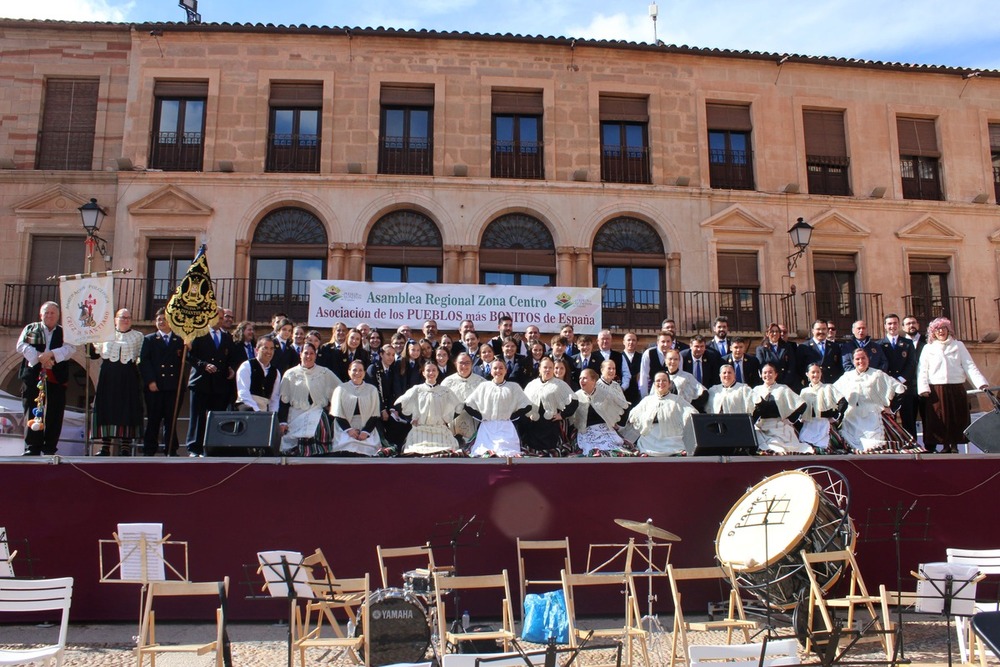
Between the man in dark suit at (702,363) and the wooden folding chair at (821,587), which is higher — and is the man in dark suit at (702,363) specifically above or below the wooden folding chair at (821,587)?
above

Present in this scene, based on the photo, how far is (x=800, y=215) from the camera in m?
16.9

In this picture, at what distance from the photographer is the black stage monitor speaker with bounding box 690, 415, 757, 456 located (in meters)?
7.91

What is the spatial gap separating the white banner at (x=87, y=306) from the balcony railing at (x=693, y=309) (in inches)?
391

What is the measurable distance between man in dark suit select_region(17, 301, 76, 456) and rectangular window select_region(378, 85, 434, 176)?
8558 mm

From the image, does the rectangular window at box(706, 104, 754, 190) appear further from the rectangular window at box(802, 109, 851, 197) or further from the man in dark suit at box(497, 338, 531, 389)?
the man in dark suit at box(497, 338, 531, 389)

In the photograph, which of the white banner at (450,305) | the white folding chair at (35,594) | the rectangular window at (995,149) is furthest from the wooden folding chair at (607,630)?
the rectangular window at (995,149)

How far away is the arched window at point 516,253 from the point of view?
16312mm

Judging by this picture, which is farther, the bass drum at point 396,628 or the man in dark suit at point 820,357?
the man in dark suit at point 820,357

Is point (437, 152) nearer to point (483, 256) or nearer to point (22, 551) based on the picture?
point (483, 256)

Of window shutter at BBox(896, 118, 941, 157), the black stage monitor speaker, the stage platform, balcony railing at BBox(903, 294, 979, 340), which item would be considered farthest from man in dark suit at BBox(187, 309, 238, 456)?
window shutter at BBox(896, 118, 941, 157)

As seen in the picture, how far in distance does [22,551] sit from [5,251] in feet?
35.1

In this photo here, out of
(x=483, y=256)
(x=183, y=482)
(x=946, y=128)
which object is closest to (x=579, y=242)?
(x=483, y=256)

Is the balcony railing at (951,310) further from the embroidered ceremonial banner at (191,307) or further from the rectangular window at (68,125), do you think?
the rectangular window at (68,125)

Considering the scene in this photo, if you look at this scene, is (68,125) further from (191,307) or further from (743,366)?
(743,366)
